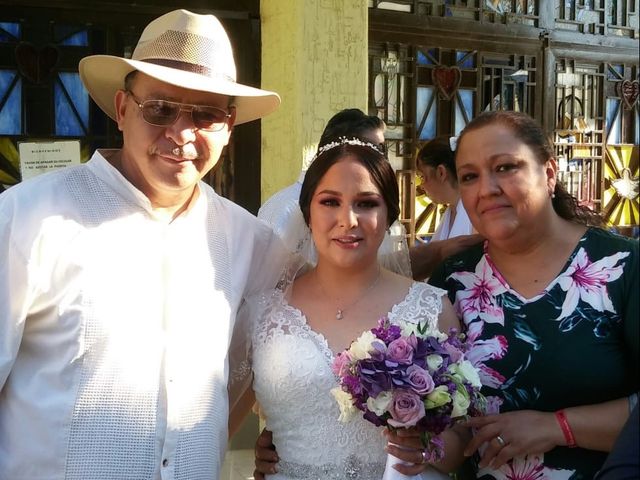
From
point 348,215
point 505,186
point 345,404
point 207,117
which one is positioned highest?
point 207,117

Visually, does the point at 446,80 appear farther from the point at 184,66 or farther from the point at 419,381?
the point at 419,381

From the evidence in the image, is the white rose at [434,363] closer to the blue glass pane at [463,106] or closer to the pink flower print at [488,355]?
the pink flower print at [488,355]

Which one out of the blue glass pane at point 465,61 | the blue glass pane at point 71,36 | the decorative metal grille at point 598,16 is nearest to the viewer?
the blue glass pane at point 71,36

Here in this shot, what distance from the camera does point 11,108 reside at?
488cm

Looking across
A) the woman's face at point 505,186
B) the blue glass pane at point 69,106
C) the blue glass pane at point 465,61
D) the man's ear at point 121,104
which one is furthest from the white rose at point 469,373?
the blue glass pane at point 465,61

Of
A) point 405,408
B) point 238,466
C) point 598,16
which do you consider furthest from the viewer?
point 598,16

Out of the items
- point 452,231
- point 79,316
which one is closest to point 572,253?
point 79,316

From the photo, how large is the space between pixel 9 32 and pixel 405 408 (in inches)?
157

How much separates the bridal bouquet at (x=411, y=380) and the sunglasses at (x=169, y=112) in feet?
3.15

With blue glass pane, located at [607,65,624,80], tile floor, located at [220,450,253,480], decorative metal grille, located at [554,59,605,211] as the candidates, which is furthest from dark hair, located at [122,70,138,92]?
blue glass pane, located at [607,65,624,80]

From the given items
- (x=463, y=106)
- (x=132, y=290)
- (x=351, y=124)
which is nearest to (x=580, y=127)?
(x=463, y=106)

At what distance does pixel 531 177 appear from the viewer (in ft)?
8.39

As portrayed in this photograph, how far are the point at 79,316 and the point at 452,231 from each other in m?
3.08

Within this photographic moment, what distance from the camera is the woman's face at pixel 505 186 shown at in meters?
2.54
